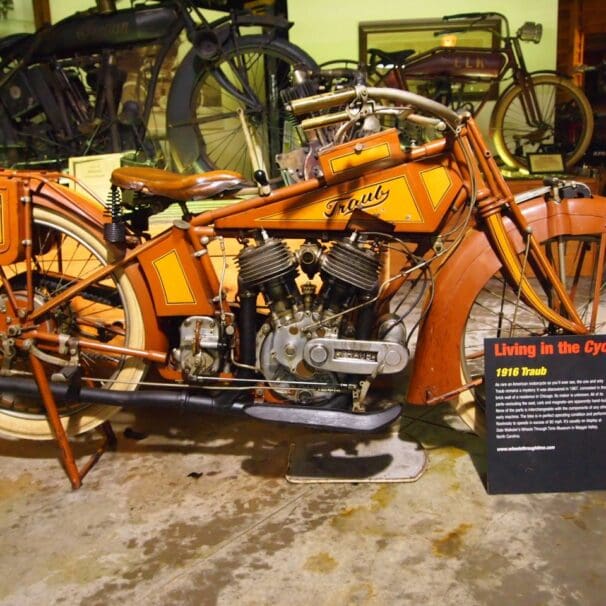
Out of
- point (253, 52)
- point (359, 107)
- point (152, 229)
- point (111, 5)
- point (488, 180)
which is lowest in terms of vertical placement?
point (152, 229)

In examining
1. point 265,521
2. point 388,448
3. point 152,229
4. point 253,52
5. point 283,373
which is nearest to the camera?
point 265,521

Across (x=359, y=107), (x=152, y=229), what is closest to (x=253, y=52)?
(x=152, y=229)

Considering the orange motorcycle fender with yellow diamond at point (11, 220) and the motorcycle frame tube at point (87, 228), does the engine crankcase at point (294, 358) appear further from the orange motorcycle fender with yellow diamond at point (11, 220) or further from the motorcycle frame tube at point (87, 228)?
the orange motorcycle fender with yellow diamond at point (11, 220)

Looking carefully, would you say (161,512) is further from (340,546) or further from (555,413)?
(555,413)

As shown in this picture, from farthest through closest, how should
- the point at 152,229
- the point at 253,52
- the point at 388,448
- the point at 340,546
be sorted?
the point at 253,52
the point at 152,229
the point at 388,448
the point at 340,546

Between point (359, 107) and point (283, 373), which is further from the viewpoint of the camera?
point (283, 373)

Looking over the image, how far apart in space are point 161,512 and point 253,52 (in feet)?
9.64

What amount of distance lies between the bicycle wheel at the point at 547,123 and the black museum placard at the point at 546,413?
313cm

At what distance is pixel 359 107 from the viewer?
1.86m

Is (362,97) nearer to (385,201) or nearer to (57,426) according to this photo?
(385,201)

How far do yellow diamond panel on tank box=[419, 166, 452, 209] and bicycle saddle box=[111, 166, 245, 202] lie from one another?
59cm

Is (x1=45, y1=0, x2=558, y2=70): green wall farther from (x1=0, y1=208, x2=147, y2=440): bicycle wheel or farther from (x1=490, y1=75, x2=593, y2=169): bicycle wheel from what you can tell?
(x1=0, y1=208, x2=147, y2=440): bicycle wheel

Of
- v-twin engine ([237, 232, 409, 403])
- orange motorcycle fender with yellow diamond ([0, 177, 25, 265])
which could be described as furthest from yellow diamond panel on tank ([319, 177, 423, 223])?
orange motorcycle fender with yellow diamond ([0, 177, 25, 265])

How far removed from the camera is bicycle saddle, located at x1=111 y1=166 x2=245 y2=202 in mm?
1997
